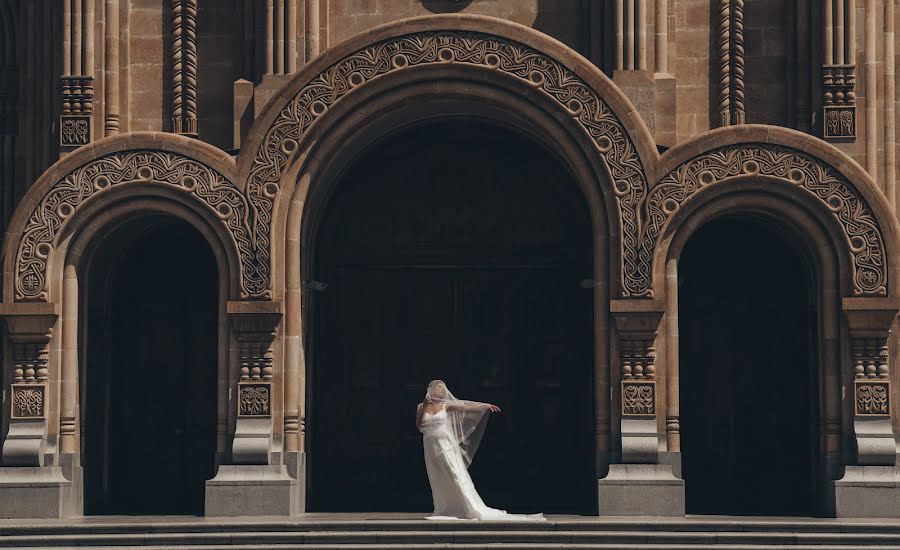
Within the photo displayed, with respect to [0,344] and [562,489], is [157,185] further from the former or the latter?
[562,489]

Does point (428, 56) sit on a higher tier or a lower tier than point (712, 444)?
higher

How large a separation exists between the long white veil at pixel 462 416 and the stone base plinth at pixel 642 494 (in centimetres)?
178

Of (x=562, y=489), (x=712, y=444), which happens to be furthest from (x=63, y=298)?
(x=712, y=444)

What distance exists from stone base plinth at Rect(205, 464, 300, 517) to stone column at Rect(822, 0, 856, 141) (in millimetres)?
8928

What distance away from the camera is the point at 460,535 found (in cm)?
2278

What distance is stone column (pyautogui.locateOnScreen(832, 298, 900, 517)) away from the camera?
2406cm

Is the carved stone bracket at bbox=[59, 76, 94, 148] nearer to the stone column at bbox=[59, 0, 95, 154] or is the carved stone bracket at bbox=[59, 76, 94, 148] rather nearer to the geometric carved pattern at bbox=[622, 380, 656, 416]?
the stone column at bbox=[59, 0, 95, 154]

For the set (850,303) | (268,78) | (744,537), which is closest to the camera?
(744,537)

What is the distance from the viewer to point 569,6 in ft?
86.1

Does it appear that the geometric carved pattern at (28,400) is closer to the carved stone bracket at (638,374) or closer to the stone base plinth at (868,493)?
the carved stone bracket at (638,374)

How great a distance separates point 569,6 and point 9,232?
27.6 feet

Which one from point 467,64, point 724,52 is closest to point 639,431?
point 467,64

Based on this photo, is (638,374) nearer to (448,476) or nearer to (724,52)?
(448,476)

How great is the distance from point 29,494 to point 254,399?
326cm
